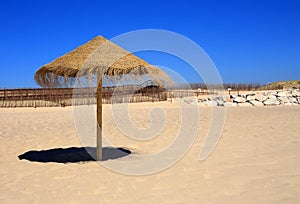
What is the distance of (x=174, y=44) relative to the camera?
564 cm

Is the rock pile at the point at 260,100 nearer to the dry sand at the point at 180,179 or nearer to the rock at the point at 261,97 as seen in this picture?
the rock at the point at 261,97

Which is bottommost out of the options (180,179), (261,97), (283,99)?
(180,179)

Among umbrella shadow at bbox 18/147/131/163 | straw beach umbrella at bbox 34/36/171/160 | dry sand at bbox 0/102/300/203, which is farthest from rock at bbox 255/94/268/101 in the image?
straw beach umbrella at bbox 34/36/171/160

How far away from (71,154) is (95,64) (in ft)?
7.39

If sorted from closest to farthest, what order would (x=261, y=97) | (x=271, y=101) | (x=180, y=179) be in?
(x=180, y=179)
(x=271, y=101)
(x=261, y=97)

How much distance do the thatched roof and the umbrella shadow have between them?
136 cm

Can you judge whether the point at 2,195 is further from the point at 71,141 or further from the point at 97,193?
the point at 71,141

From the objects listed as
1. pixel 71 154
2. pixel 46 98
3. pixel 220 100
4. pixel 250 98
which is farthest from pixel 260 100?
pixel 71 154

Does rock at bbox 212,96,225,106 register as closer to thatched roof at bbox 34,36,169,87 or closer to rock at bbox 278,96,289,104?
rock at bbox 278,96,289,104

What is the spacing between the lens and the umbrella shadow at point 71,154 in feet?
17.3

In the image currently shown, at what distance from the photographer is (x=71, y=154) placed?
5730 mm

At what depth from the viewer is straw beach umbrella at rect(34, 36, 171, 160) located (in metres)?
4.35

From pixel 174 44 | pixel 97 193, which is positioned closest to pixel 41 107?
pixel 174 44

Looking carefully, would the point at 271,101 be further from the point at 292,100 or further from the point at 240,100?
the point at 240,100
